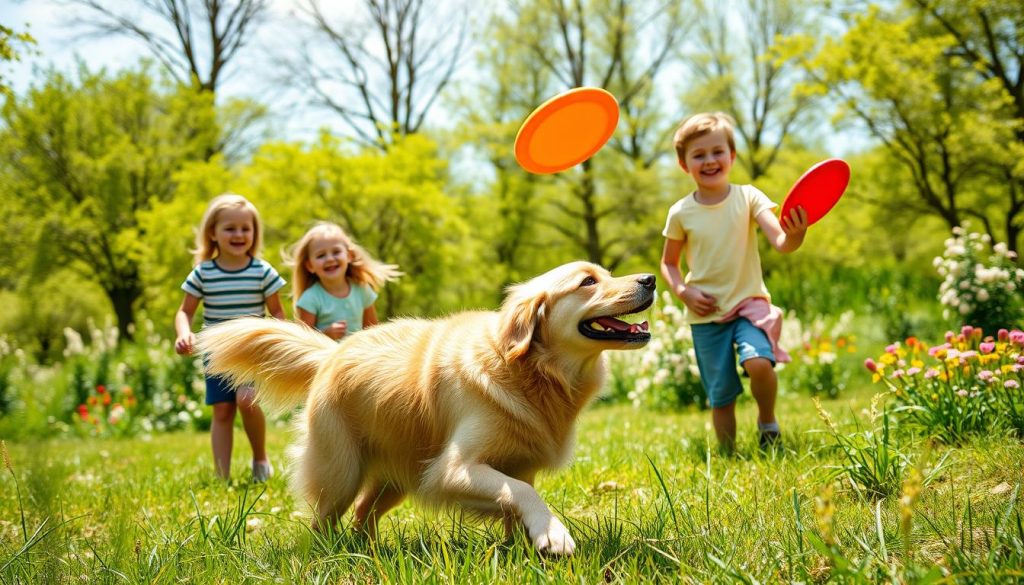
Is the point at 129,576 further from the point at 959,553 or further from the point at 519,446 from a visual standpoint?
the point at 959,553

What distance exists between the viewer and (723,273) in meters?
4.12

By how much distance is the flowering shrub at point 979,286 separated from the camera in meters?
6.48

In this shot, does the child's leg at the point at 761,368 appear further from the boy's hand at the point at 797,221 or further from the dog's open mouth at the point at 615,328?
the dog's open mouth at the point at 615,328

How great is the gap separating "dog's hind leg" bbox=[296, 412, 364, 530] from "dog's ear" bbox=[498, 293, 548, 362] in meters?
0.80

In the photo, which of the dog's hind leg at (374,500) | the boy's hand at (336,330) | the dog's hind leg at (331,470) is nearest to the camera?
the dog's hind leg at (331,470)

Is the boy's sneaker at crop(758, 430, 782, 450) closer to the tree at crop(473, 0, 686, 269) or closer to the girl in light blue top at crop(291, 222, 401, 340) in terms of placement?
the girl in light blue top at crop(291, 222, 401, 340)

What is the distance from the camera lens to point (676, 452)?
13.9ft

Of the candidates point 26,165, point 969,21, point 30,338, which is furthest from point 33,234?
point 969,21

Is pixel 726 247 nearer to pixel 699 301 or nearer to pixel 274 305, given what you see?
pixel 699 301

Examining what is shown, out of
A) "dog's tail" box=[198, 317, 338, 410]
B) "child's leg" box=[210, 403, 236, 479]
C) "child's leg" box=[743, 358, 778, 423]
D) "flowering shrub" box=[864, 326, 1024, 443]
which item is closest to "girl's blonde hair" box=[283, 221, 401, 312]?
"child's leg" box=[210, 403, 236, 479]

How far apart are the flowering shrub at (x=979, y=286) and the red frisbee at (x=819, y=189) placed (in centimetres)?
350

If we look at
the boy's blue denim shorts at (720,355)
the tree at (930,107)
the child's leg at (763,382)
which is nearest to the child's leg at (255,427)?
the boy's blue denim shorts at (720,355)

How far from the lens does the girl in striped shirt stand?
15.7ft

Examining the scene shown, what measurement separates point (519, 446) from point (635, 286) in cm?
77
